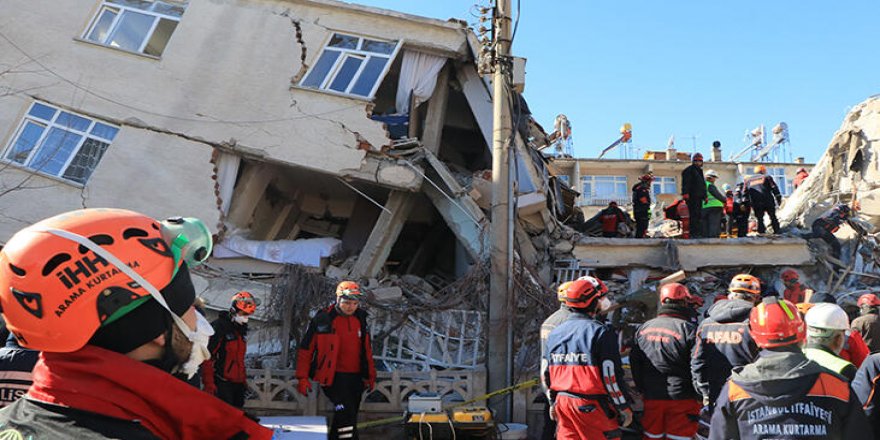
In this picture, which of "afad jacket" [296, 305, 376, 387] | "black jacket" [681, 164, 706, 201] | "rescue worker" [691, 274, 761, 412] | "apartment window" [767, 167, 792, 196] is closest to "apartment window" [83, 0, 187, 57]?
"afad jacket" [296, 305, 376, 387]

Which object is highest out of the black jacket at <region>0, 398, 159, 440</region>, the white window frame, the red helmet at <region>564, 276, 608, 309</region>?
the white window frame

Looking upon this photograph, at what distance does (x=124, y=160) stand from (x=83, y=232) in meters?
11.0

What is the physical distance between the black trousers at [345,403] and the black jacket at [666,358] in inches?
121

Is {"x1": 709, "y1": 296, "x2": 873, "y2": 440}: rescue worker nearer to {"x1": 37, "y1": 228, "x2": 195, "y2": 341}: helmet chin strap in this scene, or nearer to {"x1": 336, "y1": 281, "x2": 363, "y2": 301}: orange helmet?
{"x1": 37, "y1": 228, "x2": 195, "y2": 341}: helmet chin strap

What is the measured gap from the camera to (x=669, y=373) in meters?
5.53

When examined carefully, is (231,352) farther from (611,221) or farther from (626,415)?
(611,221)

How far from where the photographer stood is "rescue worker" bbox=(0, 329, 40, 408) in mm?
3248

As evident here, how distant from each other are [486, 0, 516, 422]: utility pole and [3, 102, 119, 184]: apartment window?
25.4ft

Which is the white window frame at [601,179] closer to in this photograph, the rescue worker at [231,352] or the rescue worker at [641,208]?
the rescue worker at [641,208]

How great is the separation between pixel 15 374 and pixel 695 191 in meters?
12.2

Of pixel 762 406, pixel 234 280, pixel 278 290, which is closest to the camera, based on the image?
pixel 762 406

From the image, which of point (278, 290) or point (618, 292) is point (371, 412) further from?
point (618, 292)

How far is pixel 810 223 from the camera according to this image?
45.2ft

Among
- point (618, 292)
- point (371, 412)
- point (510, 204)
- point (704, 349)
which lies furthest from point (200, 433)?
point (618, 292)
